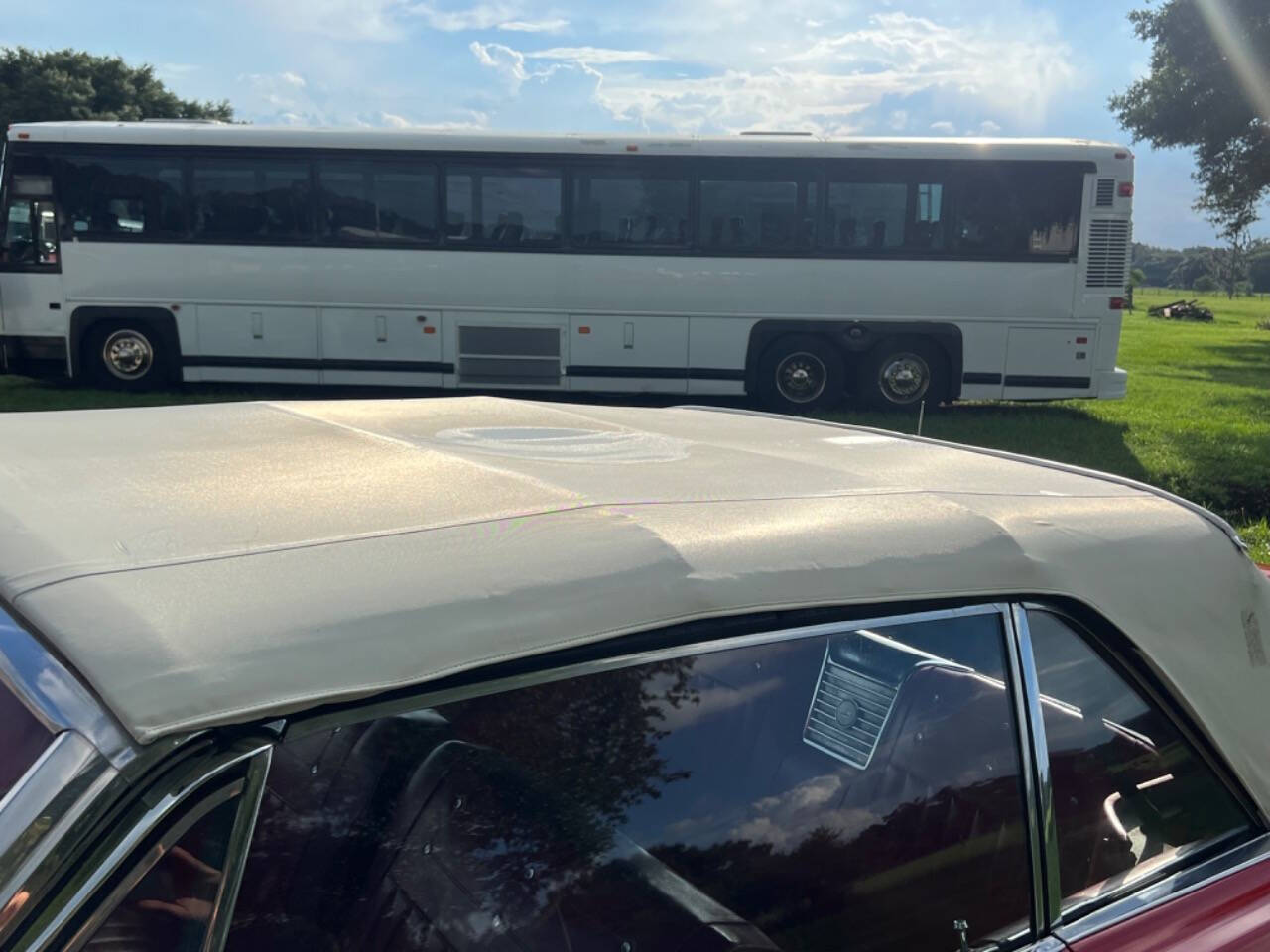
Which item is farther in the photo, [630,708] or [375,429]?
[375,429]

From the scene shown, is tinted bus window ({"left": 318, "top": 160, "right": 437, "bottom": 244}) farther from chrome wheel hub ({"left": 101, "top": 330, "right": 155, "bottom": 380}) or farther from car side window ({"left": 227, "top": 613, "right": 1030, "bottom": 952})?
car side window ({"left": 227, "top": 613, "right": 1030, "bottom": 952})

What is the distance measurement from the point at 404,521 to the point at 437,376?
1244 centimetres

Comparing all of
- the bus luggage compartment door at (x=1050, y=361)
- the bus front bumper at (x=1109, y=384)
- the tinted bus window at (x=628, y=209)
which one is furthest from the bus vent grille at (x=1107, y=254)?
the tinted bus window at (x=628, y=209)

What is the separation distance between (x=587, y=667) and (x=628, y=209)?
12689 mm

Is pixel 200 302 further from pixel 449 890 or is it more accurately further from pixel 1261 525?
pixel 449 890

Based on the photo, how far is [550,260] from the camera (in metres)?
13.6

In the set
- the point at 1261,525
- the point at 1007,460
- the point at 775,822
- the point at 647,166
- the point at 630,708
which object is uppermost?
the point at 647,166

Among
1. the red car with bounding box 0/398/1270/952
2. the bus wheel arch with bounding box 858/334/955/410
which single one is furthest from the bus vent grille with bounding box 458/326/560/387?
the red car with bounding box 0/398/1270/952

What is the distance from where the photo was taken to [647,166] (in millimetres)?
13516

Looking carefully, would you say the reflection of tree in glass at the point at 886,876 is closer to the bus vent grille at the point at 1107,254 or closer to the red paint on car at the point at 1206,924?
the red paint on car at the point at 1206,924

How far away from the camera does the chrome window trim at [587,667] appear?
1.25m

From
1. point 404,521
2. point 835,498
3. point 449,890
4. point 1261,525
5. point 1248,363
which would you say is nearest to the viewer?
point 449,890

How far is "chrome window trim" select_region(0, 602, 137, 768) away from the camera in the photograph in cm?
A: 113

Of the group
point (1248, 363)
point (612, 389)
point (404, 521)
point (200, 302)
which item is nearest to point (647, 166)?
point (612, 389)
